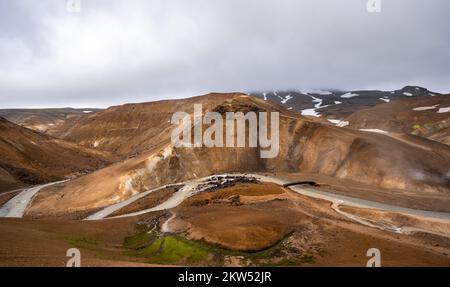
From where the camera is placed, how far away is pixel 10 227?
32875 millimetres

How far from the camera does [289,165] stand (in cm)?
7769

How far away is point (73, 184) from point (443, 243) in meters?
61.2

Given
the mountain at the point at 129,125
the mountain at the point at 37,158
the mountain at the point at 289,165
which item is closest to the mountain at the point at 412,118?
the mountain at the point at 289,165

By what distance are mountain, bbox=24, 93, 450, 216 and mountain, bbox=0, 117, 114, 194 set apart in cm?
1931

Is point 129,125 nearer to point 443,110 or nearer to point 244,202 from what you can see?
point 443,110

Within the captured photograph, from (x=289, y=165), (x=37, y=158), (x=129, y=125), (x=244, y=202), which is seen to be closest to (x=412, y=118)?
(x=289, y=165)

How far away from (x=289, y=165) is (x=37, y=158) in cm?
6686

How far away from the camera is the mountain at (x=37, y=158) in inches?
3679

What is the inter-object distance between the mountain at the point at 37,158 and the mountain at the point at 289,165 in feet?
63.3

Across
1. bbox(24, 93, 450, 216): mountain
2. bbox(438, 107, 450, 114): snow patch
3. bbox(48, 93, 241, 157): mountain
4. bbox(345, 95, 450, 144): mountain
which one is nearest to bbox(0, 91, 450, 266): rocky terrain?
bbox(24, 93, 450, 216): mountain

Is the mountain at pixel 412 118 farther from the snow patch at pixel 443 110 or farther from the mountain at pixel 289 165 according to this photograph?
the mountain at pixel 289 165

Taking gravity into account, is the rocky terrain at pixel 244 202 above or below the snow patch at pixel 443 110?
below
